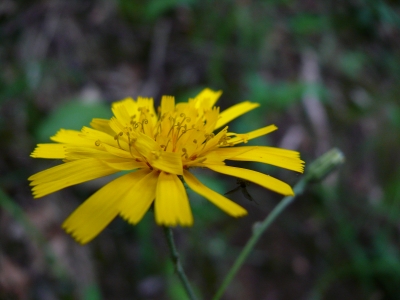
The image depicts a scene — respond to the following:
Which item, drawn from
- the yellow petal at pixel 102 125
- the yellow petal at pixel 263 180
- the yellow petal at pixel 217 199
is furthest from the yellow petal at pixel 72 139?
the yellow petal at pixel 263 180

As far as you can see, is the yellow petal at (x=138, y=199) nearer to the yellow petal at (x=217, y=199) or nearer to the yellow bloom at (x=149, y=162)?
the yellow bloom at (x=149, y=162)

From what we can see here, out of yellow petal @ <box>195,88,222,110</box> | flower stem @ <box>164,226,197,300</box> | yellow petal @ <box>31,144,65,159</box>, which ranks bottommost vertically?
flower stem @ <box>164,226,197,300</box>

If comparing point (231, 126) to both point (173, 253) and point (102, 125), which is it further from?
point (173, 253)

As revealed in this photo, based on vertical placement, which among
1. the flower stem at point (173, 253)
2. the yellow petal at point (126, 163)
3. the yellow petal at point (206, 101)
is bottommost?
the flower stem at point (173, 253)

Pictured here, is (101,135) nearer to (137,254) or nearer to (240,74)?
(137,254)

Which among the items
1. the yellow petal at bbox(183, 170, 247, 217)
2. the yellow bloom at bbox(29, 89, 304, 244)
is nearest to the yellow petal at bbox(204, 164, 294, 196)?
the yellow bloom at bbox(29, 89, 304, 244)

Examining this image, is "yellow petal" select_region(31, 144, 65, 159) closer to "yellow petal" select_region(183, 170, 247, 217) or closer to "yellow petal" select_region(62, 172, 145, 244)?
"yellow petal" select_region(62, 172, 145, 244)

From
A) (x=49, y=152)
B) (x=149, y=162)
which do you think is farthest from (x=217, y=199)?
(x=49, y=152)
